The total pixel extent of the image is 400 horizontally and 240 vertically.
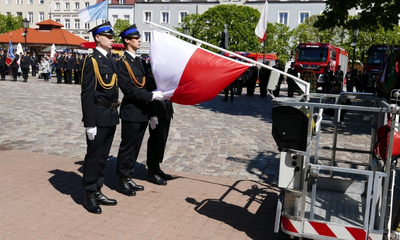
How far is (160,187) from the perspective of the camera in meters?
5.98

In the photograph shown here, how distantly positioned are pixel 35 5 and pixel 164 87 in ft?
294

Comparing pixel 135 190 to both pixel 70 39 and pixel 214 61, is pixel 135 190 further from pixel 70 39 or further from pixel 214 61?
pixel 70 39

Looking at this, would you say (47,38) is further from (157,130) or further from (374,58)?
(157,130)

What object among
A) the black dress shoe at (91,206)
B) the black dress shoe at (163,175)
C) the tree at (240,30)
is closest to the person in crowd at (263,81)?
the black dress shoe at (163,175)

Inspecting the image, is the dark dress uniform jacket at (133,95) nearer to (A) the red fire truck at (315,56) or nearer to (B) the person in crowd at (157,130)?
(B) the person in crowd at (157,130)

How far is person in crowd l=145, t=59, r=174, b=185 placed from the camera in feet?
19.3

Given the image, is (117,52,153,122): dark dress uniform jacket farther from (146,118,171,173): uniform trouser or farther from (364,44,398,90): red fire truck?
(364,44,398,90): red fire truck

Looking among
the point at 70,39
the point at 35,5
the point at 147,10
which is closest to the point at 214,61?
the point at 70,39

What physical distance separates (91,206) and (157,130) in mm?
1568

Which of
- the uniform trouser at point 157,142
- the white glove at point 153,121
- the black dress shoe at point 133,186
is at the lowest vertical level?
the black dress shoe at point 133,186

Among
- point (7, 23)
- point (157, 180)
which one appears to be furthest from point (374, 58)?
point (7, 23)

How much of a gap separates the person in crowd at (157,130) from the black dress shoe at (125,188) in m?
0.56

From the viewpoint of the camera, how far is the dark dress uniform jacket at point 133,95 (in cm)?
529

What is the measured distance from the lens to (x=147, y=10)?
247ft
